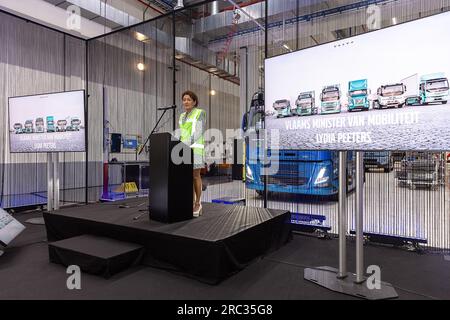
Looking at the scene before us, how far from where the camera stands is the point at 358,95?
1.92 meters

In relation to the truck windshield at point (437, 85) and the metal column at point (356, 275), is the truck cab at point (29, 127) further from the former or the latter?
the truck windshield at point (437, 85)

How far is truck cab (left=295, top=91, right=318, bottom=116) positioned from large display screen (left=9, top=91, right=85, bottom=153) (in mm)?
3075

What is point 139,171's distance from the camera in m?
6.16

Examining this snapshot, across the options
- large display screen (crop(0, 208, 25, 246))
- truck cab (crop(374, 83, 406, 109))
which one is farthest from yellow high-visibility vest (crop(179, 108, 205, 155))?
large display screen (crop(0, 208, 25, 246))

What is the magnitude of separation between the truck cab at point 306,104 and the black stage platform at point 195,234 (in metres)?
1.07

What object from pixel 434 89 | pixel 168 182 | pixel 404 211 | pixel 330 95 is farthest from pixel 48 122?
pixel 404 211

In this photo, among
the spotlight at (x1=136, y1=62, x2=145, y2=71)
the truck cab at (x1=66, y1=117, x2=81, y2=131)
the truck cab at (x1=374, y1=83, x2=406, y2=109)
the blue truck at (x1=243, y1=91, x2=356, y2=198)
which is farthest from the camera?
the spotlight at (x1=136, y1=62, x2=145, y2=71)

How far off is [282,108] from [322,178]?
2.29 m

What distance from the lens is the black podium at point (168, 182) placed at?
9.21 feet

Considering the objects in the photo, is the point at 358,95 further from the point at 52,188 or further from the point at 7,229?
the point at 52,188

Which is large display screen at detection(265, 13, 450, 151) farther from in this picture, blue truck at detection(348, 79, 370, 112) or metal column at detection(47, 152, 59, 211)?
metal column at detection(47, 152, 59, 211)

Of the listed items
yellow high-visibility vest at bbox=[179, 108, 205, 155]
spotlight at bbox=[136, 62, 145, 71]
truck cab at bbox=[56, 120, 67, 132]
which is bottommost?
yellow high-visibility vest at bbox=[179, 108, 205, 155]

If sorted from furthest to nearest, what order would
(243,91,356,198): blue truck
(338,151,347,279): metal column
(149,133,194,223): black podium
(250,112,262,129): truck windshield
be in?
(250,112,262,129): truck windshield → (243,91,356,198): blue truck → (149,133,194,223): black podium → (338,151,347,279): metal column

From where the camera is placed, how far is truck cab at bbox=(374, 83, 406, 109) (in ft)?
5.79
